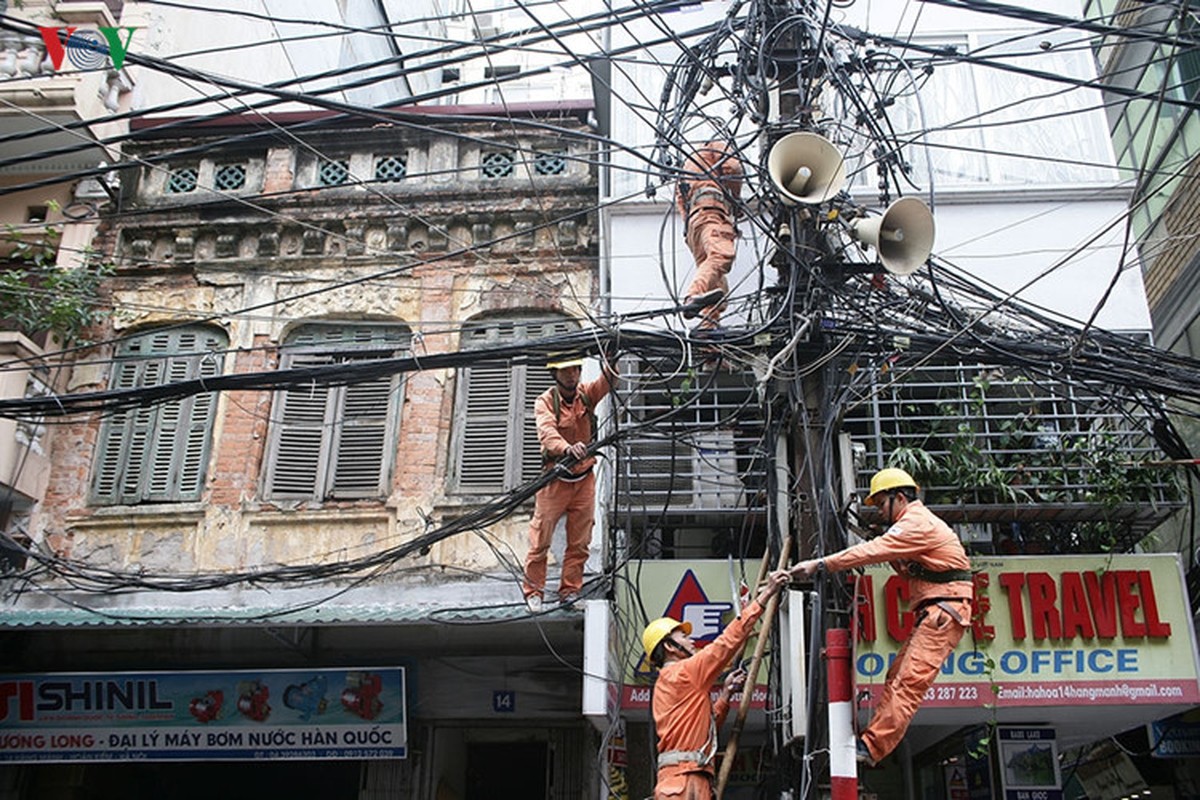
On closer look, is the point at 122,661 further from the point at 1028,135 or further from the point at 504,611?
the point at 1028,135

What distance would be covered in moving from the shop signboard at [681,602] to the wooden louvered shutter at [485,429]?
2105mm

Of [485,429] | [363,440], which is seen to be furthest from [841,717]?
[363,440]

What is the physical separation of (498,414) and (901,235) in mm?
4611

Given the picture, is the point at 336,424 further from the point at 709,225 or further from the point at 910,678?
the point at 910,678

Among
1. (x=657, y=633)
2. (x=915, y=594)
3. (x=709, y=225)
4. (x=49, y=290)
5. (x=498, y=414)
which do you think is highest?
(x=49, y=290)

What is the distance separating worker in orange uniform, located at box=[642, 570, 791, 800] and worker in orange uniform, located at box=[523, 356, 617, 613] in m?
1.57

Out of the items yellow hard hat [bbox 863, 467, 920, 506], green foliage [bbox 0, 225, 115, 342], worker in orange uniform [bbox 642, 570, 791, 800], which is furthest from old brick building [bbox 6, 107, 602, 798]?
yellow hard hat [bbox 863, 467, 920, 506]

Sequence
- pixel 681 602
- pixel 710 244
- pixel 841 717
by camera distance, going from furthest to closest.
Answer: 1. pixel 710 244
2. pixel 681 602
3. pixel 841 717

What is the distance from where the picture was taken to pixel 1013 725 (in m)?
8.41

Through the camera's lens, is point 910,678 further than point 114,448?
No

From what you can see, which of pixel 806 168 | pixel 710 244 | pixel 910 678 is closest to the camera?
pixel 910 678

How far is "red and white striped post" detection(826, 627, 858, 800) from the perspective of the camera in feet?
18.4

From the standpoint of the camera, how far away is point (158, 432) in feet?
34.6

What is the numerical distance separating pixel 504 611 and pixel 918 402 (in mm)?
3556
